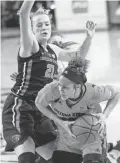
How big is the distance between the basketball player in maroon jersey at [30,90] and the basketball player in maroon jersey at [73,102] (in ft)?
0.97

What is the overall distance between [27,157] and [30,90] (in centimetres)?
58

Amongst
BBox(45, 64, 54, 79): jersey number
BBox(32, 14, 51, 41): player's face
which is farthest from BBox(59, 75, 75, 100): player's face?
BBox(32, 14, 51, 41): player's face

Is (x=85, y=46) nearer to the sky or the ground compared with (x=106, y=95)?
nearer to the sky

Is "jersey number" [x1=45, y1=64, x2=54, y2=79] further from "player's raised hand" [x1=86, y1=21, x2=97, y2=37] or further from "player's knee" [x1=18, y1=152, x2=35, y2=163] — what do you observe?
"player's knee" [x1=18, y1=152, x2=35, y2=163]

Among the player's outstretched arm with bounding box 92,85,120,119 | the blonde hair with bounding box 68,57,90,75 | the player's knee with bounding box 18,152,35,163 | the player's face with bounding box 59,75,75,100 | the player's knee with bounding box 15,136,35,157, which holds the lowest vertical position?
→ the player's knee with bounding box 18,152,35,163

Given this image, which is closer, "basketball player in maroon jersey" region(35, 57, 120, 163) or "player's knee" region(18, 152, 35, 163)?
"basketball player in maroon jersey" region(35, 57, 120, 163)

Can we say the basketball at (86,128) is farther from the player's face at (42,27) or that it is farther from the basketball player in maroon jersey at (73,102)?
the player's face at (42,27)

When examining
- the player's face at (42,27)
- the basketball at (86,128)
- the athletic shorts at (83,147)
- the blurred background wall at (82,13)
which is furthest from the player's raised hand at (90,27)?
the blurred background wall at (82,13)

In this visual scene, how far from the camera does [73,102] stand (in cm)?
355

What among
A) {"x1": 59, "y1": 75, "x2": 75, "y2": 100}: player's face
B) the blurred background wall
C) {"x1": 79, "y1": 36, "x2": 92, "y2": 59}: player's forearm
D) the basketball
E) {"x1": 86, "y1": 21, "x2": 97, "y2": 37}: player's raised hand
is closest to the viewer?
{"x1": 59, "y1": 75, "x2": 75, "y2": 100}: player's face

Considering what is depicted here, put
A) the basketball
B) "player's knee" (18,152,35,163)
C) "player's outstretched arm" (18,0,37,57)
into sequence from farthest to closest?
"player's knee" (18,152,35,163) → the basketball → "player's outstretched arm" (18,0,37,57)

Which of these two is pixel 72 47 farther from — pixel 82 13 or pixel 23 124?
pixel 82 13

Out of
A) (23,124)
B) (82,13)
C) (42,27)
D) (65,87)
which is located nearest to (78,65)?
(65,87)

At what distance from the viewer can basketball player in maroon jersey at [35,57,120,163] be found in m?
3.38
